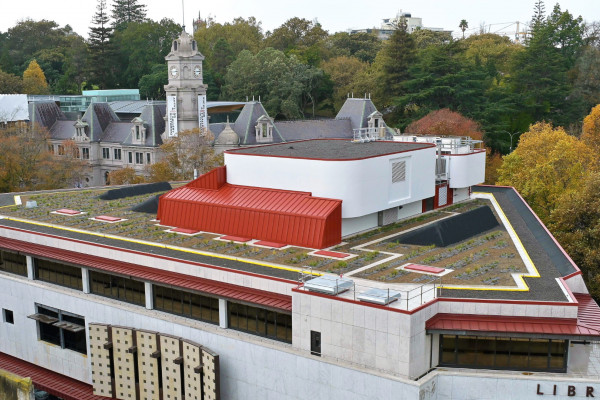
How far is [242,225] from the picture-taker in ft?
119

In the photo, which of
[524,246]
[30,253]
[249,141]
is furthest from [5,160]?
[524,246]

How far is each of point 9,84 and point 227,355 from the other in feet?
359

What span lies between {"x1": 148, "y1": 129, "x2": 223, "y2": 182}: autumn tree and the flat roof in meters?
27.1

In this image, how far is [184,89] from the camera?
8525 centimetres

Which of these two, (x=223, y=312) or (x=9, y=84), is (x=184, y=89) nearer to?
(x=9, y=84)

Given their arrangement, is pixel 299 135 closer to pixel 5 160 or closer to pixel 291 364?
pixel 5 160

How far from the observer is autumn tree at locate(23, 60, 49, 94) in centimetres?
13050

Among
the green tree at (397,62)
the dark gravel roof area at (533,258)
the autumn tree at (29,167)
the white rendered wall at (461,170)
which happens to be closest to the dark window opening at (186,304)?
the dark gravel roof area at (533,258)

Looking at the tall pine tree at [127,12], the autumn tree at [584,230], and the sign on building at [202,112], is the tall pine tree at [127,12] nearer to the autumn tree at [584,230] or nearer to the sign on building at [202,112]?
the sign on building at [202,112]

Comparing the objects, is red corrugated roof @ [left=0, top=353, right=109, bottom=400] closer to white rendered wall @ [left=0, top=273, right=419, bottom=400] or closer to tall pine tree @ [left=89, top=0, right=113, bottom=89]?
white rendered wall @ [left=0, top=273, right=419, bottom=400]

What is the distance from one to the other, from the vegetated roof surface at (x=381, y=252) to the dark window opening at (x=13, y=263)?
1640 mm

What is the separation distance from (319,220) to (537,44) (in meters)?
74.0

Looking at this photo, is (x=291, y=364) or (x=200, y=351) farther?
(x=200, y=351)

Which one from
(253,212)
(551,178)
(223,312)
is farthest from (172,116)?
(223,312)
